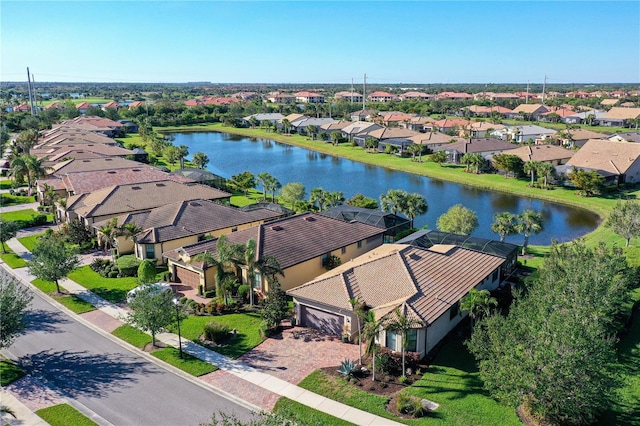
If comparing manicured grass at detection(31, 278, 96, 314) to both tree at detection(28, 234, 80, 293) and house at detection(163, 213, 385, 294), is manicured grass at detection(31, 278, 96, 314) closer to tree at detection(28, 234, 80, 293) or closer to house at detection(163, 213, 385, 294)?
tree at detection(28, 234, 80, 293)

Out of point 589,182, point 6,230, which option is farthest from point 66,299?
point 589,182

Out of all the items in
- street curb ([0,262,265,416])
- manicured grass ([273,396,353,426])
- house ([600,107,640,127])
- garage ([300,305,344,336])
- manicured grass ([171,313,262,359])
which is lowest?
manicured grass ([171,313,262,359])

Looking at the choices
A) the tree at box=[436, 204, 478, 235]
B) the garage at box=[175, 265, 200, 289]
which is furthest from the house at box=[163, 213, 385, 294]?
the tree at box=[436, 204, 478, 235]

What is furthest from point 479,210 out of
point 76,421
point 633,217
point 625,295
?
point 76,421

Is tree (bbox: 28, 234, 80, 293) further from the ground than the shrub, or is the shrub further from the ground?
tree (bbox: 28, 234, 80, 293)

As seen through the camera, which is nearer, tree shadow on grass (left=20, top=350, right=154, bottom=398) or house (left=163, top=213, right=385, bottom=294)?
tree shadow on grass (left=20, top=350, right=154, bottom=398)

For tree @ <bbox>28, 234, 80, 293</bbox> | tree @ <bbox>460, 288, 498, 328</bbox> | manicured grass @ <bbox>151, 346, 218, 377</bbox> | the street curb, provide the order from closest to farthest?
the street curb
manicured grass @ <bbox>151, 346, 218, 377</bbox>
tree @ <bbox>460, 288, 498, 328</bbox>
tree @ <bbox>28, 234, 80, 293</bbox>

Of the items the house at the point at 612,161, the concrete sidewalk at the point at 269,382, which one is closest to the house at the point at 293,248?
the concrete sidewalk at the point at 269,382

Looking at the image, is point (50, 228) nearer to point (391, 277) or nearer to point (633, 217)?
point (391, 277)
